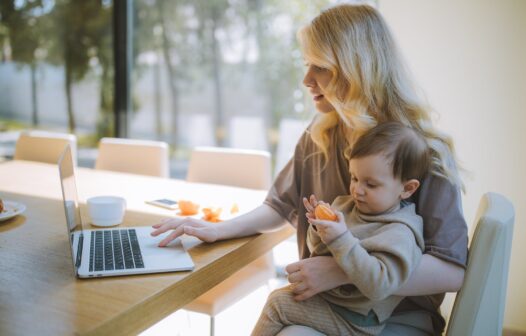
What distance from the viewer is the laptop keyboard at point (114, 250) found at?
113 cm

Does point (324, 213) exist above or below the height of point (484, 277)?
above

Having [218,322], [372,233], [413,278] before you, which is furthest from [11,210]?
[218,322]

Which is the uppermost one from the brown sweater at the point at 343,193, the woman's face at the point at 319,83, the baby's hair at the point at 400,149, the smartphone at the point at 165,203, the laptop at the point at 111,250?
the woman's face at the point at 319,83

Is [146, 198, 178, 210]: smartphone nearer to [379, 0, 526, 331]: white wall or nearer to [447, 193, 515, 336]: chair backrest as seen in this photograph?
[447, 193, 515, 336]: chair backrest

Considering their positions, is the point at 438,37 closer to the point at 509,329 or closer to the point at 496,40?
the point at 496,40

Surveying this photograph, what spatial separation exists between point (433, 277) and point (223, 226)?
610 mm

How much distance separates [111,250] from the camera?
4.07 feet

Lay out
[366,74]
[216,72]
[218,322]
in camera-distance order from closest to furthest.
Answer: [366,74], [218,322], [216,72]

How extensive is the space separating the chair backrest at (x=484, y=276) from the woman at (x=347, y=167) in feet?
0.13

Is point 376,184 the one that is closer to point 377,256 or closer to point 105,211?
point 377,256

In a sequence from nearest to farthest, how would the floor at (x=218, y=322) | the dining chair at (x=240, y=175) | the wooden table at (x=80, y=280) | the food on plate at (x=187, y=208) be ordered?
1. the wooden table at (x=80, y=280)
2. the food on plate at (x=187, y=208)
3. the dining chair at (x=240, y=175)
4. the floor at (x=218, y=322)

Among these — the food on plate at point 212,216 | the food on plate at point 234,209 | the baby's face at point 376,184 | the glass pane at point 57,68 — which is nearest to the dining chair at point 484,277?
the baby's face at point 376,184

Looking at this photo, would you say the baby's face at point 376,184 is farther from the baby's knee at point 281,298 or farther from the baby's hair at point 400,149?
the baby's knee at point 281,298

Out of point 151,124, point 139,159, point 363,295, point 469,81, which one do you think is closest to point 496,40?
point 469,81
